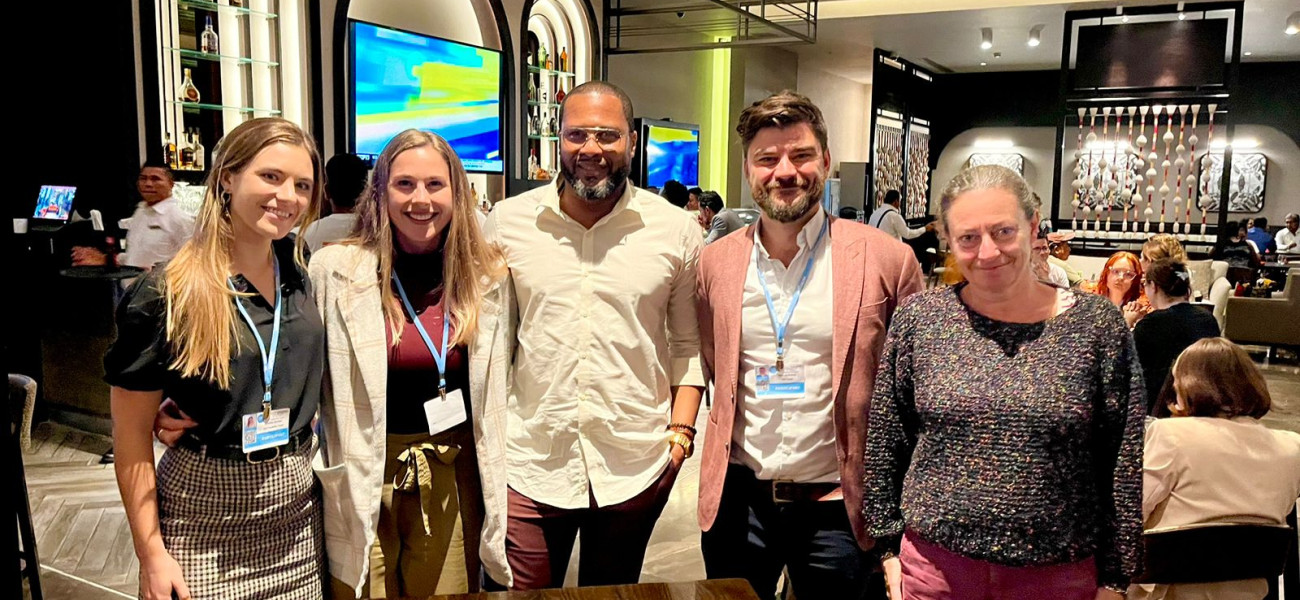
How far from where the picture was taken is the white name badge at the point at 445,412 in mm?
1820

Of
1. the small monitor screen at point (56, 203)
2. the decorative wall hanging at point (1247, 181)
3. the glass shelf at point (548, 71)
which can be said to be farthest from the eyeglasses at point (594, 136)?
the decorative wall hanging at point (1247, 181)

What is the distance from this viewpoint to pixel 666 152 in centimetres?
1066

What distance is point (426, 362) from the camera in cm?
185

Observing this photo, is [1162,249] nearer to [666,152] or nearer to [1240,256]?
[1240,256]

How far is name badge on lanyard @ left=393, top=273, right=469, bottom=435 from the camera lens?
183 centimetres

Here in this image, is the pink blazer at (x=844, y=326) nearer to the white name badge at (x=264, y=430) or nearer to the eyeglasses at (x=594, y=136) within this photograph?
the eyeglasses at (x=594, y=136)

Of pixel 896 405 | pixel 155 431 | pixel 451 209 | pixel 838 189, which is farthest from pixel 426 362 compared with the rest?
pixel 838 189

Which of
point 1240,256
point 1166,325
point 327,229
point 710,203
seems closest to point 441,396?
point 327,229

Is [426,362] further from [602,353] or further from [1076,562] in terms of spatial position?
[1076,562]

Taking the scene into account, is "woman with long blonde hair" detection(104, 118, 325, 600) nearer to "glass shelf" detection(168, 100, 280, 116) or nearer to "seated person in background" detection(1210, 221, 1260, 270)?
"glass shelf" detection(168, 100, 280, 116)

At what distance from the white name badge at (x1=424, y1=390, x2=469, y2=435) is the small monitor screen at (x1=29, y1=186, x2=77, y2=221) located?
459cm

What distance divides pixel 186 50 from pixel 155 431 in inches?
183

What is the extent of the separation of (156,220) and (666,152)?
6.46m

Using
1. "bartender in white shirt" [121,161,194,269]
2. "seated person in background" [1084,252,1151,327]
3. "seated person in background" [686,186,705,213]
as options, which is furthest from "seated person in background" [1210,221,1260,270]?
"bartender in white shirt" [121,161,194,269]
